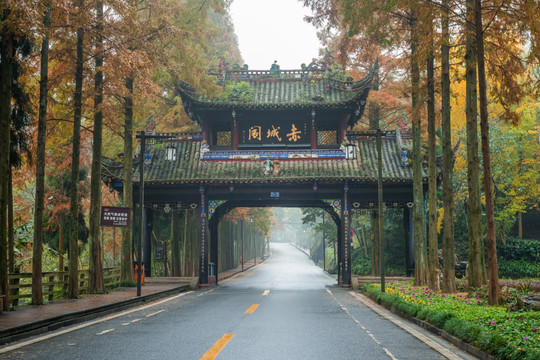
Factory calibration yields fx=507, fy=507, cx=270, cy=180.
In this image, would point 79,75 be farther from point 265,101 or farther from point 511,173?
point 511,173

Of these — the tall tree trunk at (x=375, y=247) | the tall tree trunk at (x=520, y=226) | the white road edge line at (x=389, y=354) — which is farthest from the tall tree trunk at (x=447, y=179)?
the tall tree trunk at (x=520, y=226)

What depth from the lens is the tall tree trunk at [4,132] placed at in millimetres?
11469

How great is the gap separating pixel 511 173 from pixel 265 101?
1697 centimetres

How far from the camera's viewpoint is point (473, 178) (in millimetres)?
12820

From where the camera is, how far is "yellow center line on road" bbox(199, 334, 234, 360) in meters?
7.09

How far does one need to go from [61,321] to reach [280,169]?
15.1 metres

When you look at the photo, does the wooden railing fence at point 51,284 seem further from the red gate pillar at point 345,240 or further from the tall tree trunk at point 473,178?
the tall tree trunk at point 473,178

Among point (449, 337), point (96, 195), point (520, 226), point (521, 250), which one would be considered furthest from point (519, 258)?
point (449, 337)

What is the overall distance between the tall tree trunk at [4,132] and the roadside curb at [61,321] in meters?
1.78

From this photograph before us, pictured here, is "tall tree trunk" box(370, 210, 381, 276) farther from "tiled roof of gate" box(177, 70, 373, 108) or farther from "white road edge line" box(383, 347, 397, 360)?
"white road edge line" box(383, 347, 397, 360)

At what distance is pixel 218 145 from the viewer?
1055 inches

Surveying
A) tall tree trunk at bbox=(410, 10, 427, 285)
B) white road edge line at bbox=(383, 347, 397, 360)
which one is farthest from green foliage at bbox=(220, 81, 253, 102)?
white road edge line at bbox=(383, 347, 397, 360)

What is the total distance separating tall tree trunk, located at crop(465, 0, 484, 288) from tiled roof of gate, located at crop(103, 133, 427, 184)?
957 cm

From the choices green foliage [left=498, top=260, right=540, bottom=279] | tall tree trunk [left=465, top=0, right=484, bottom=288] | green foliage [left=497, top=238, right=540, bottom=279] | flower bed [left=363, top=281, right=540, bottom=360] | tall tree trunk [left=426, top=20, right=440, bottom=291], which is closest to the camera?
flower bed [left=363, top=281, right=540, bottom=360]
